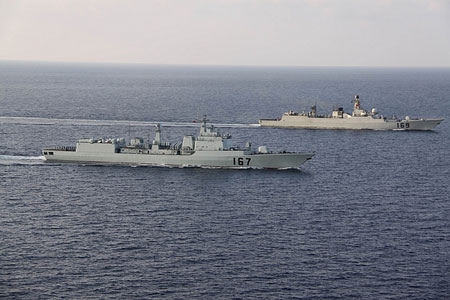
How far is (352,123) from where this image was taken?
14450cm

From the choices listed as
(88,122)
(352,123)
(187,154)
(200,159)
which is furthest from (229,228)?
(352,123)

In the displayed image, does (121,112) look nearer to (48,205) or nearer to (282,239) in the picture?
(48,205)

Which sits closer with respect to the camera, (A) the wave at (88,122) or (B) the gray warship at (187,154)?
(B) the gray warship at (187,154)

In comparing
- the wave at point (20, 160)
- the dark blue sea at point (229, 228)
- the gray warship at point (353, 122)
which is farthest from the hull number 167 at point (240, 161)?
the gray warship at point (353, 122)

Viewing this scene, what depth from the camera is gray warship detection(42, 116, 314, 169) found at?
95.9 m

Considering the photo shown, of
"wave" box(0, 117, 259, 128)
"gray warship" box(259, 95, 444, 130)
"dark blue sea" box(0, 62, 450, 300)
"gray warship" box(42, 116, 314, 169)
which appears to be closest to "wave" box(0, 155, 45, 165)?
"dark blue sea" box(0, 62, 450, 300)

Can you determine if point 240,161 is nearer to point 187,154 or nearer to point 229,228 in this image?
point 187,154

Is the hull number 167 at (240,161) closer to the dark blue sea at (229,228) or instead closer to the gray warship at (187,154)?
the gray warship at (187,154)

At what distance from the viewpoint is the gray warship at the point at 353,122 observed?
464 ft

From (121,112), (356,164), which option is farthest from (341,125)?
(121,112)

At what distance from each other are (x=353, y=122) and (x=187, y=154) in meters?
59.3

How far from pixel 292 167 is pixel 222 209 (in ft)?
88.9

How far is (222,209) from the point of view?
71.9 metres

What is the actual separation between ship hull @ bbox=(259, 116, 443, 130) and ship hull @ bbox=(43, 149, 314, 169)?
48.6 m
